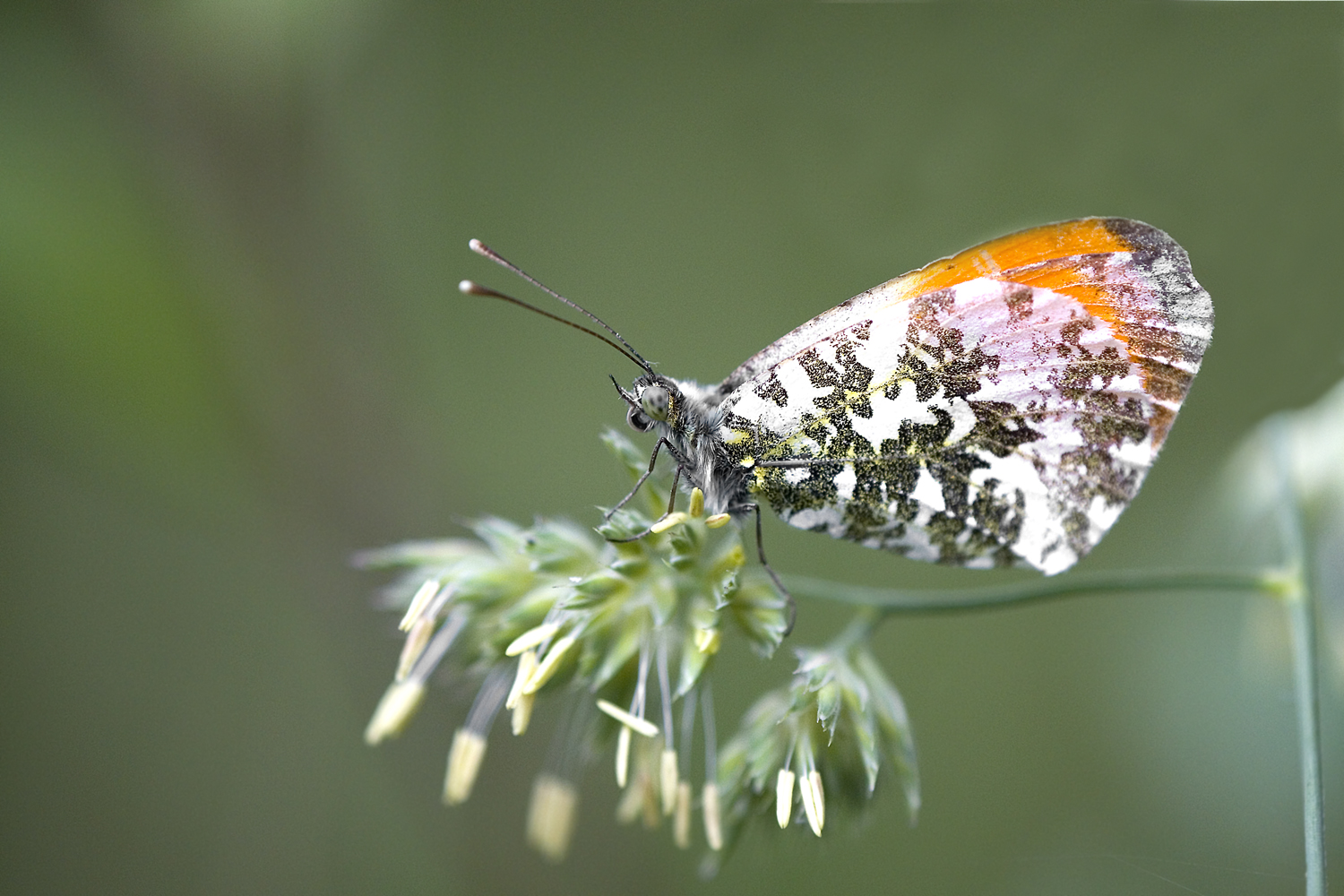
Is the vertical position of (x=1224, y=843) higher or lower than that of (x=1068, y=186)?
lower

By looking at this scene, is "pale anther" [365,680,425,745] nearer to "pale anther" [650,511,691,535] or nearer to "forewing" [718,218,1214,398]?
"pale anther" [650,511,691,535]

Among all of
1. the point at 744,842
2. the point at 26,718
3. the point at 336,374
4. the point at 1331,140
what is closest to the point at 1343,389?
the point at 1331,140

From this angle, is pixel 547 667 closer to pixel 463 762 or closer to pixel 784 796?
pixel 463 762

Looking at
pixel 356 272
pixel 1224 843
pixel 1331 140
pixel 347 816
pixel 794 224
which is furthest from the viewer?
pixel 794 224

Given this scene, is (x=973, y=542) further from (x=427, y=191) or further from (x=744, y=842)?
(x=427, y=191)

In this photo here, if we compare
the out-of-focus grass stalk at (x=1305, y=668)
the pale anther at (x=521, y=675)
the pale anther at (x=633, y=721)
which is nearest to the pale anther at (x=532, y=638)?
the pale anther at (x=521, y=675)

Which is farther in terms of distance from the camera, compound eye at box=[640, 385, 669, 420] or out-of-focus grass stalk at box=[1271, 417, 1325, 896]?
compound eye at box=[640, 385, 669, 420]

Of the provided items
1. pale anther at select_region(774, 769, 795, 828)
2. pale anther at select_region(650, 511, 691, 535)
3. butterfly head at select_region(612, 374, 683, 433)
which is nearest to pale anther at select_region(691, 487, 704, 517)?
pale anther at select_region(650, 511, 691, 535)
